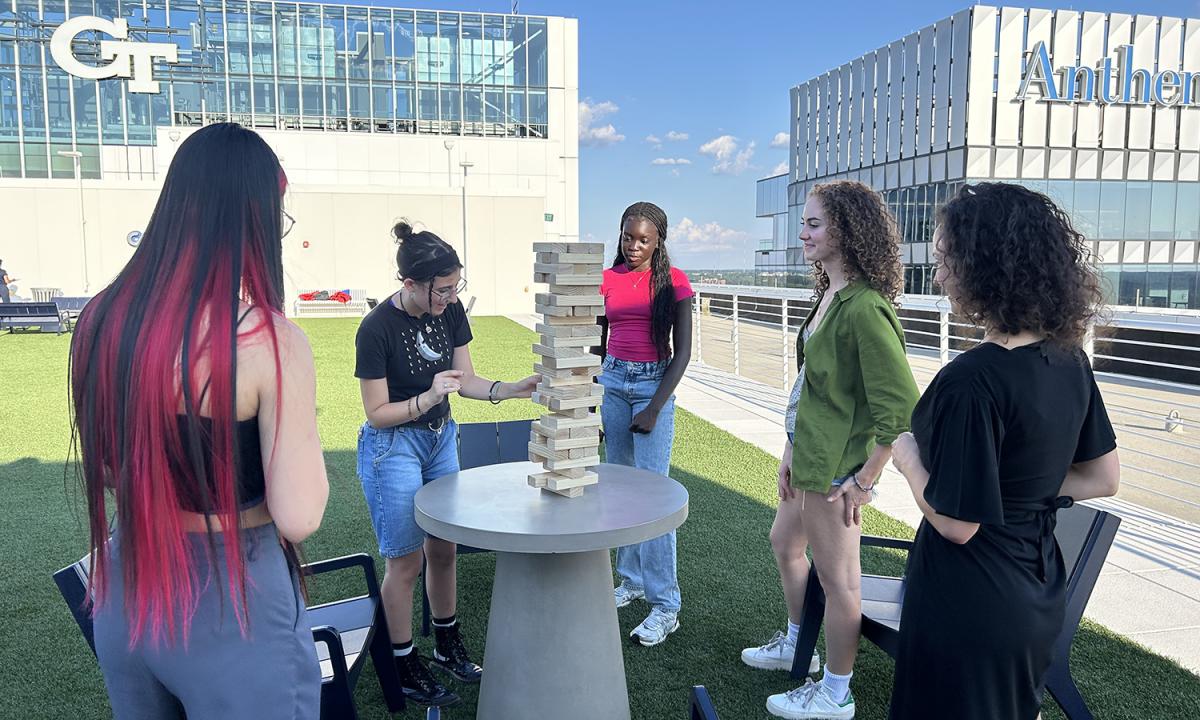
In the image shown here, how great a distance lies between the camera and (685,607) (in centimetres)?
443

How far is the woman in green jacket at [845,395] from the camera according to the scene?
2.85m

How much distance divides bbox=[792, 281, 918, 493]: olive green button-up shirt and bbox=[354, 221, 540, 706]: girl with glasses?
1.06m

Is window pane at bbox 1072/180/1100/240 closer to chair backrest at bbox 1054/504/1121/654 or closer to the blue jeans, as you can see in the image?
the blue jeans

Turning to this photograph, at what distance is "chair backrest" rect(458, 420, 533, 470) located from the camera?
486 cm

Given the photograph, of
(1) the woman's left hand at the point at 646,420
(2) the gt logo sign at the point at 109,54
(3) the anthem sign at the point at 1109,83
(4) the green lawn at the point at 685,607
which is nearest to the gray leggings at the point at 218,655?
(4) the green lawn at the point at 685,607

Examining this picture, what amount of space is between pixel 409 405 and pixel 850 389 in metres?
1.70

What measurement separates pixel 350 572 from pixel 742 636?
2.43 meters

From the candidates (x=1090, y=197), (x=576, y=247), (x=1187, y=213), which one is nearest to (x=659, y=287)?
(x=576, y=247)

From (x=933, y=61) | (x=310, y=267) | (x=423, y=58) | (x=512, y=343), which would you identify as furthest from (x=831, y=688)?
(x=423, y=58)

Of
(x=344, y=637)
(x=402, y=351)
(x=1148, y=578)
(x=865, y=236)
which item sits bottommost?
(x=1148, y=578)

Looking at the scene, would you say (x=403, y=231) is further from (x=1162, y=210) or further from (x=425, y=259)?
(x=1162, y=210)

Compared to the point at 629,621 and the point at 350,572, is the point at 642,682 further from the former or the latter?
the point at 350,572

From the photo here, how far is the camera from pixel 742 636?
4094mm

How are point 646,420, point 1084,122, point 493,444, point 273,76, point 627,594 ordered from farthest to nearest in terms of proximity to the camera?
point 273,76, point 1084,122, point 493,444, point 627,594, point 646,420
